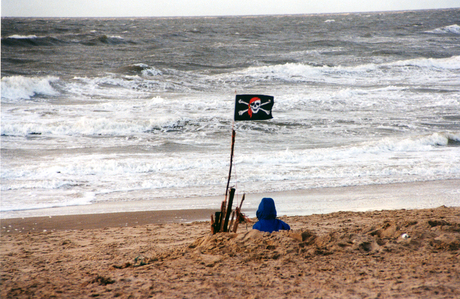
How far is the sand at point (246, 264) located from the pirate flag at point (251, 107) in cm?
153

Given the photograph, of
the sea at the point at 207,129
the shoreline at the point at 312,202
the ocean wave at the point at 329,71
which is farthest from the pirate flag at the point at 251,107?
the ocean wave at the point at 329,71

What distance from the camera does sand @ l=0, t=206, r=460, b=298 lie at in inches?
134

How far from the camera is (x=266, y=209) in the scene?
176 inches

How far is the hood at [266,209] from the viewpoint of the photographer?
437 cm

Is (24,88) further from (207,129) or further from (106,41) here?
(106,41)

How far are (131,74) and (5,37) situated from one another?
21307 millimetres

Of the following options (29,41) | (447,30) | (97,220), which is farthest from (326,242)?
(447,30)

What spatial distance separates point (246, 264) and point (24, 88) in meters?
20.7

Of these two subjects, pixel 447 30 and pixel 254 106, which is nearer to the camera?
pixel 254 106

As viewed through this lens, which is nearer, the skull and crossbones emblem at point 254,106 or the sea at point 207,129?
the skull and crossbones emblem at point 254,106

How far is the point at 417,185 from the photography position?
8.64m

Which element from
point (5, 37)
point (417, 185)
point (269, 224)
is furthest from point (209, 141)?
point (5, 37)

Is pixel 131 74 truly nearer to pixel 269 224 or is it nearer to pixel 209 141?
pixel 209 141

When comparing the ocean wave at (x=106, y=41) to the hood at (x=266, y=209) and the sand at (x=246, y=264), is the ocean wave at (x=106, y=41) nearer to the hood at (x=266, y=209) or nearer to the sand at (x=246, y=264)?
the sand at (x=246, y=264)
